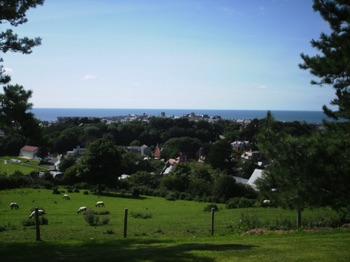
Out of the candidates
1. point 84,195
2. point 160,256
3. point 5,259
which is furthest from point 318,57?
point 84,195

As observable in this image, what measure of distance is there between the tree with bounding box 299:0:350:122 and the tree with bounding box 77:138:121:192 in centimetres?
3630

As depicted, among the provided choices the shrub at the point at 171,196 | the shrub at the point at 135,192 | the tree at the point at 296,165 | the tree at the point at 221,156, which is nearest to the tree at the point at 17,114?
the tree at the point at 296,165

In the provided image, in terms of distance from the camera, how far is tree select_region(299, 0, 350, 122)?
9369mm

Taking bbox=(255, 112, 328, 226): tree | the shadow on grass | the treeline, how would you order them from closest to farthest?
bbox=(255, 112, 328, 226): tree, the shadow on grass, the treeline

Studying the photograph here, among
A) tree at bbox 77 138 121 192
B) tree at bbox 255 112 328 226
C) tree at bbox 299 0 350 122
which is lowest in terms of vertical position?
tree at bbox 77 138 121 192

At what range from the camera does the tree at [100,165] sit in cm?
4450

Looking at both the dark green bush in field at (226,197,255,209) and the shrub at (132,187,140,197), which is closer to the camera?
the dark green bush in field at (226,197,255,209)

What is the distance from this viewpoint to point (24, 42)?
10938 millimetres

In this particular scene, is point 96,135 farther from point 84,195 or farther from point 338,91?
point 338,91

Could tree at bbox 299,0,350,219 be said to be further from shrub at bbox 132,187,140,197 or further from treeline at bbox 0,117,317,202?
shrub at bbox 132,187,140,197

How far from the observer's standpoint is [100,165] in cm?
4466

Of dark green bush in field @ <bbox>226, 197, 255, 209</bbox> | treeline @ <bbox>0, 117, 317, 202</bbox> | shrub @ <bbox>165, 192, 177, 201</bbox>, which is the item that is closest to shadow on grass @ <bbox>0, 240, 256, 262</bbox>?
treeline @ <bbox>0, 117, 317, 202</bbox>

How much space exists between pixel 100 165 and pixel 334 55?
37948 mm

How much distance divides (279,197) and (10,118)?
7850mm
